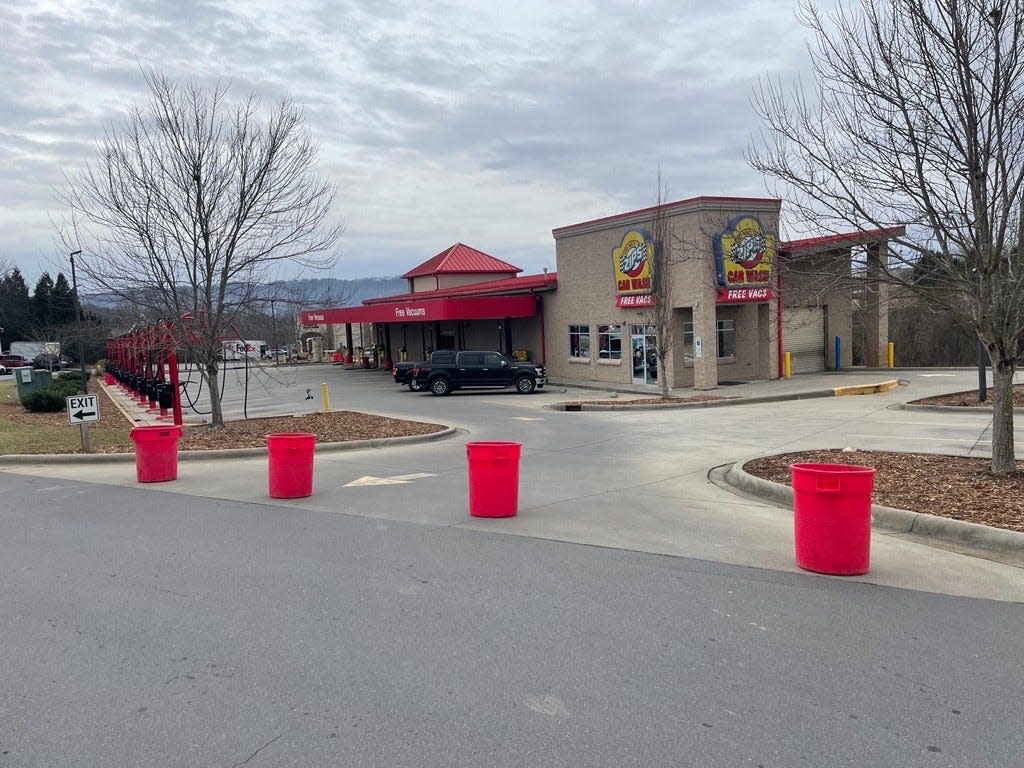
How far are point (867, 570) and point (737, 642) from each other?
2.05 metres

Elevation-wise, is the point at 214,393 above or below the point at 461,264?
below

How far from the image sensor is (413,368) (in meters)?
32.8

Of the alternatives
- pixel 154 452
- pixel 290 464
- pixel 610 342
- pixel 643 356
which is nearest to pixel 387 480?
pixel 290 464

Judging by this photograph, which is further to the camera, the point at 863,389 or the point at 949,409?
the point at 863,389

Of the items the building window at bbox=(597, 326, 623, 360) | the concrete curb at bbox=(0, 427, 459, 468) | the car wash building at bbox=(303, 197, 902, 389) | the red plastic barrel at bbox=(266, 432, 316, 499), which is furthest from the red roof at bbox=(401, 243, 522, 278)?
the red plastic barrel at bbox=(266, 432, 316, 499)

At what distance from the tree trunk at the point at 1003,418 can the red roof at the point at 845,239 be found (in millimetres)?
1831

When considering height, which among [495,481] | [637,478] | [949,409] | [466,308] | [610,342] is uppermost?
[466,308]

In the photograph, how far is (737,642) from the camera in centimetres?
510

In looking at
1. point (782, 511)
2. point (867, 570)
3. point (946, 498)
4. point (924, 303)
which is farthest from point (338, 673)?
point (924, 303)

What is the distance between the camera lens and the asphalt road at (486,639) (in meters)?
3.89

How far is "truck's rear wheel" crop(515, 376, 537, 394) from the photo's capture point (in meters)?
30.0

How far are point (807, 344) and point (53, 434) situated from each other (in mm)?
27029

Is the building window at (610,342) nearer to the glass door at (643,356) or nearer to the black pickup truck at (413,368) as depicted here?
the glass door at (643,356)

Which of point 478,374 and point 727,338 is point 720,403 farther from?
point 478,374
